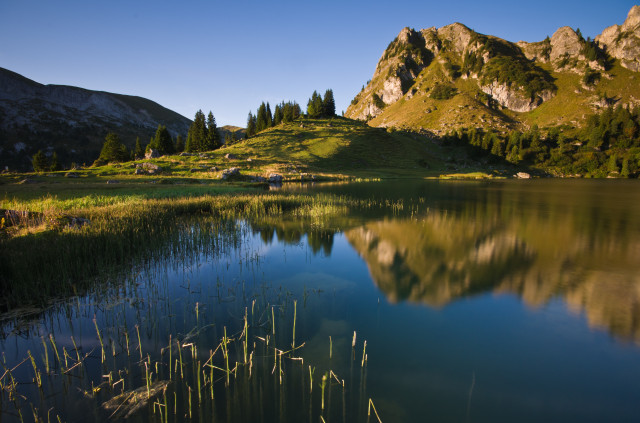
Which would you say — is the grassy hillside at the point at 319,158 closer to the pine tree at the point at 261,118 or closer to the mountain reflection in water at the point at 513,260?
the pine tree at the point at 261,118

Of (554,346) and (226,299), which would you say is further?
(226,299)

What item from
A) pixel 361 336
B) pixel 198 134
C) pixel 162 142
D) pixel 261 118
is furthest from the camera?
pixel 261 118

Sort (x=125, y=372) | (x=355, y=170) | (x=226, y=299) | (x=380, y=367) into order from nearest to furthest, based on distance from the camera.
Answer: (x=125, y=372) < (x=380, y=367) < (x=226, y=299) < (x=355, y=170)

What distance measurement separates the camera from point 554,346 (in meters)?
7.31

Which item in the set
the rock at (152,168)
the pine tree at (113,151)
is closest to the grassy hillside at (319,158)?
the rock at (152,168)

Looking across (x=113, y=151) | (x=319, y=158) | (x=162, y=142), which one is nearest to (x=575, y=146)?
(x=319, y=158)

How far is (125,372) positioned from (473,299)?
10671 mm

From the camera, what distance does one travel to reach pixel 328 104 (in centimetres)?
14625

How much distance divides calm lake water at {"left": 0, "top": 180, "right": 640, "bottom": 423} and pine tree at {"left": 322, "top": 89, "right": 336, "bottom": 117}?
142314 millimetres

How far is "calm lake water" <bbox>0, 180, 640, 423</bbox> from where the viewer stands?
5254 mm

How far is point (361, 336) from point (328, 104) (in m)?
152

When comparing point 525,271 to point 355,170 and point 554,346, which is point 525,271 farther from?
point 355,170

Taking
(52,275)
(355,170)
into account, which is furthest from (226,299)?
(355,170)

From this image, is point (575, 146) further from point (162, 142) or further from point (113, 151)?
point (113, 151)
